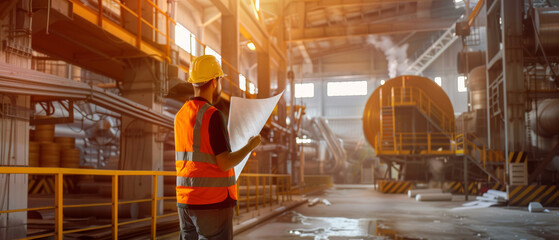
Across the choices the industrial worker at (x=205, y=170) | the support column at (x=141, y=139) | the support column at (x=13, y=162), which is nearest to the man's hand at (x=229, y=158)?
the industrial worker at (x=205, y=170)

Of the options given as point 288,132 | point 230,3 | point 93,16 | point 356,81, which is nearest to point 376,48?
point 356,81

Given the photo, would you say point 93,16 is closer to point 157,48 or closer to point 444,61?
point 157,48

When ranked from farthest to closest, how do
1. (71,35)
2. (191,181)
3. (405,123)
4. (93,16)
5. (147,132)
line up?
(405,123) < (147,132) < (71,35) < (93,16) < (191,181)

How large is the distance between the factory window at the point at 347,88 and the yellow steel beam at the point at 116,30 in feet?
97.8

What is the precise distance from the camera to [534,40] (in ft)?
44.5

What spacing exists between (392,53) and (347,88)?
462 centimetres

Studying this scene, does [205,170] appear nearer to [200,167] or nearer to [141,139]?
[200,167]

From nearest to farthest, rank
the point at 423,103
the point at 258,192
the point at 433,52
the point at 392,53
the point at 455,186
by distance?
the point at 258,192 < the point at 455,186 < the point at 423,103 < the point at 433,52 < the point at 392,53

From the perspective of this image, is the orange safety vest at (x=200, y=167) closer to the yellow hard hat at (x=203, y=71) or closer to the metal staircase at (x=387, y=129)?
the yellow hard hat at (x=203, y=71)

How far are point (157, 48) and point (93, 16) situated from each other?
6.05 ft

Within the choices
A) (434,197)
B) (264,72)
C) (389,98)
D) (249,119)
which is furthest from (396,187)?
(249,119)

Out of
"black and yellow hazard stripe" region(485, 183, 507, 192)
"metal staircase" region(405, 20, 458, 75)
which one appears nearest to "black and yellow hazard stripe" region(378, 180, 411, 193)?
"black and yellow hazard stripe" region(485, 183, 507, 192)

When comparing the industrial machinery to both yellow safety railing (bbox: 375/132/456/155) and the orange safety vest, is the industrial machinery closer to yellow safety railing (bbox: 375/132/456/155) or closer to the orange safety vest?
yellow safety railing (bbox: 375/132/456/155)

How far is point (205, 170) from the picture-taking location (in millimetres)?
2303
